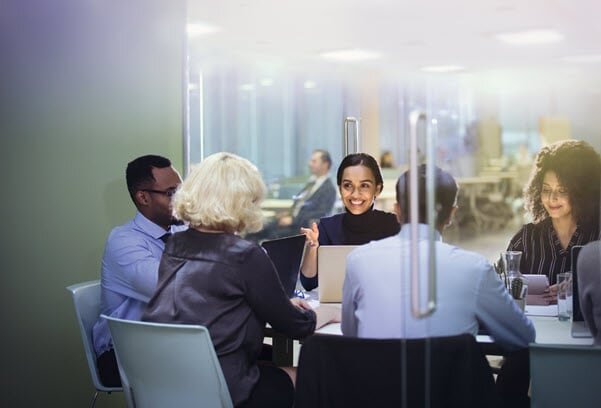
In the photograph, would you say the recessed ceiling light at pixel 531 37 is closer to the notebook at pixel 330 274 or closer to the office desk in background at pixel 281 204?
the notebook at pixel 330 274

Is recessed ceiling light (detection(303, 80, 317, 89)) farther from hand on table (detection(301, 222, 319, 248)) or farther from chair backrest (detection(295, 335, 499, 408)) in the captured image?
chair backrest (detection(295, 335, 499, 408))

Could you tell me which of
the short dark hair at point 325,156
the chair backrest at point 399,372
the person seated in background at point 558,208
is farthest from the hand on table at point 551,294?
the short dark hair at point 325,156

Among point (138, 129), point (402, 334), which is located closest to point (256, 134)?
point (138, 129)

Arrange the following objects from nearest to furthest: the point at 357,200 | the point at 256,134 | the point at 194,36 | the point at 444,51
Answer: the point at 444,51
the point at 357,200
the point at 194,36
the point at 256,134

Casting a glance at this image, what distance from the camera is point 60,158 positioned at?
12.4 feet

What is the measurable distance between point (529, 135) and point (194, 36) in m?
2.10

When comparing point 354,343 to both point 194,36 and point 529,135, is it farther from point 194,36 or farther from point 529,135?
point 194,36

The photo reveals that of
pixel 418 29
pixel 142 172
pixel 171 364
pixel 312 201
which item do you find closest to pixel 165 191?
pixel 142 172

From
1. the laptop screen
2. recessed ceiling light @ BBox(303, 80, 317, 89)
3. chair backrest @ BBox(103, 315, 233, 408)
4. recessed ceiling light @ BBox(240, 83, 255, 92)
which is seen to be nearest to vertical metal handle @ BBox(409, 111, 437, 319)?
chair backrest @ BBox(103, 315, 233, 408)

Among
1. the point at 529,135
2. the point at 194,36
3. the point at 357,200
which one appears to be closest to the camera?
the point at 529,135

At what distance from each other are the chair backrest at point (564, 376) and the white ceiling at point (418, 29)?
3.90ft

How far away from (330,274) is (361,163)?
84 cm

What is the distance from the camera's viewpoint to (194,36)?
4.46 metres

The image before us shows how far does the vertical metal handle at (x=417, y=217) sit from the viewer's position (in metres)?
2.29
